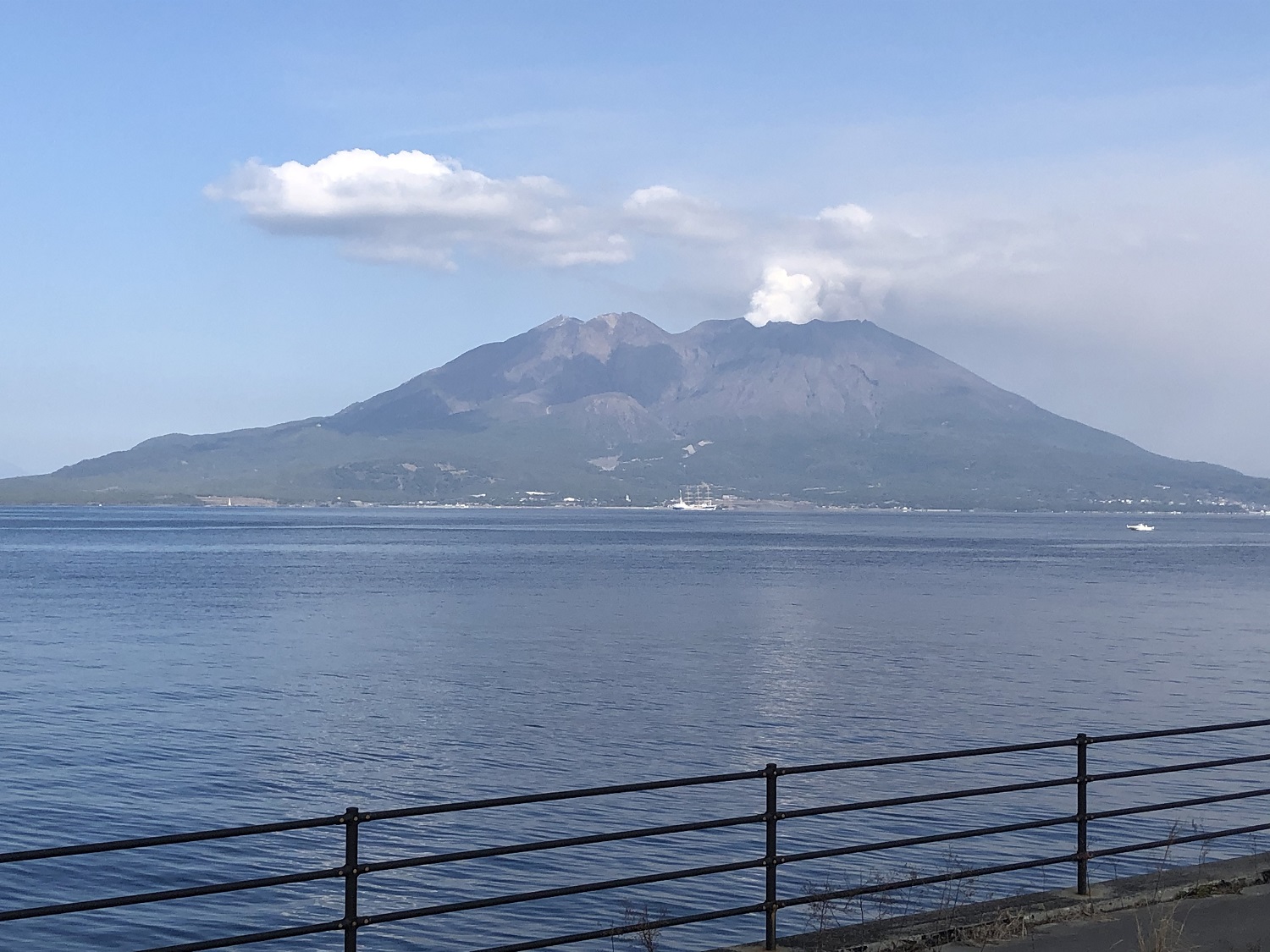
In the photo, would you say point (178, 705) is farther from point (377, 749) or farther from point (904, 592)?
point (904, 592)

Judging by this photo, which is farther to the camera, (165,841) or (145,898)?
(145,898)

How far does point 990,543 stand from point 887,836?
154181 millimetres

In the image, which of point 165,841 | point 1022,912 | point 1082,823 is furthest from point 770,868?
point 165,841

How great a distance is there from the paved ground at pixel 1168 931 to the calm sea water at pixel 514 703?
7.19m

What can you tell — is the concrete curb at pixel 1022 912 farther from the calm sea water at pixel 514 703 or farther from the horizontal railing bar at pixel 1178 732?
the calm sea water at pixel 514 703

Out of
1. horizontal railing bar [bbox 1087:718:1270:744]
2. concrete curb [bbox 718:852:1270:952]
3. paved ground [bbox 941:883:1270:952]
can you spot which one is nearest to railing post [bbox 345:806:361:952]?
concrete curb [bbox 718:852:1270:952]

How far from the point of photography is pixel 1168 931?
8.80 meters

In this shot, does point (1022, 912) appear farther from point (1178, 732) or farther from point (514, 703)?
point (514, 703)

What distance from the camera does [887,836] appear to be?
20.9m

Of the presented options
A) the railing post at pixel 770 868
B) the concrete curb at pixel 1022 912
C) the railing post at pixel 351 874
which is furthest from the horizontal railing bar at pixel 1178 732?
the railing post at pixel 351 874

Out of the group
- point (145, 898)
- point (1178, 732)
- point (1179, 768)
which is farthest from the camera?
point (1178, 732)

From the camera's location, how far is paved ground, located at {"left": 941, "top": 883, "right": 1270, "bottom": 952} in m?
8.73

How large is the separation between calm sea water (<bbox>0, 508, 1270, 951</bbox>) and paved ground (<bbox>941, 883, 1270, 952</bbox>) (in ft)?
23.6

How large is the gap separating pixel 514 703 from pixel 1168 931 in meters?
28.5
